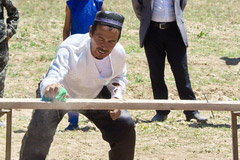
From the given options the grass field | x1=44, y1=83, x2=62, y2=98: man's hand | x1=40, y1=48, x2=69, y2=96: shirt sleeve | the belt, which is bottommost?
the grass field

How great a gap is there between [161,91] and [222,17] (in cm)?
731

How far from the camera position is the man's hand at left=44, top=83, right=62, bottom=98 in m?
3.32

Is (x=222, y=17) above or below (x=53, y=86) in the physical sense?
below

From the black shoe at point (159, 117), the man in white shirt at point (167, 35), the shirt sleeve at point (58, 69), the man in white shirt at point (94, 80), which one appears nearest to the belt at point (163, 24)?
the man in white shirt at point (167, 35)

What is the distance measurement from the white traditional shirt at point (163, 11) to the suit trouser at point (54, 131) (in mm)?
2446

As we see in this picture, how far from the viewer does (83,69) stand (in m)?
3.75

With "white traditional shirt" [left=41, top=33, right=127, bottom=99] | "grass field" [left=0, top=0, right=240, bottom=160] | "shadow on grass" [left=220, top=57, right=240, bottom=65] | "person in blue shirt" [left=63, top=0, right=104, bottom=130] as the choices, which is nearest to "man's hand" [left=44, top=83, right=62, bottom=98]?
"white traditional shirt" [left=41, top=33, right=127, bottom=99]

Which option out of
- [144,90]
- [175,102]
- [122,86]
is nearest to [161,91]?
[144,90]

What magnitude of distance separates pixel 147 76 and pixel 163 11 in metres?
2.54

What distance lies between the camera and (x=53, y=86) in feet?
10.9

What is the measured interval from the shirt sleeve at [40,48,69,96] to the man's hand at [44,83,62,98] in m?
0.05

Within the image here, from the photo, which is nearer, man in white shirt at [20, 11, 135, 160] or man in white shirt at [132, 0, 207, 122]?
man in white shirt at [20, 11, 135, 160]

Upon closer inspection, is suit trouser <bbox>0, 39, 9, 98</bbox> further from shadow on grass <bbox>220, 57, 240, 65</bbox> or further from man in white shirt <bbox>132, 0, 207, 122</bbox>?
shadow on grass <bbox>220, 57, 240, 65</bbox>

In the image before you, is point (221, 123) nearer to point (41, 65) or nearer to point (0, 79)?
point (0, 79)
